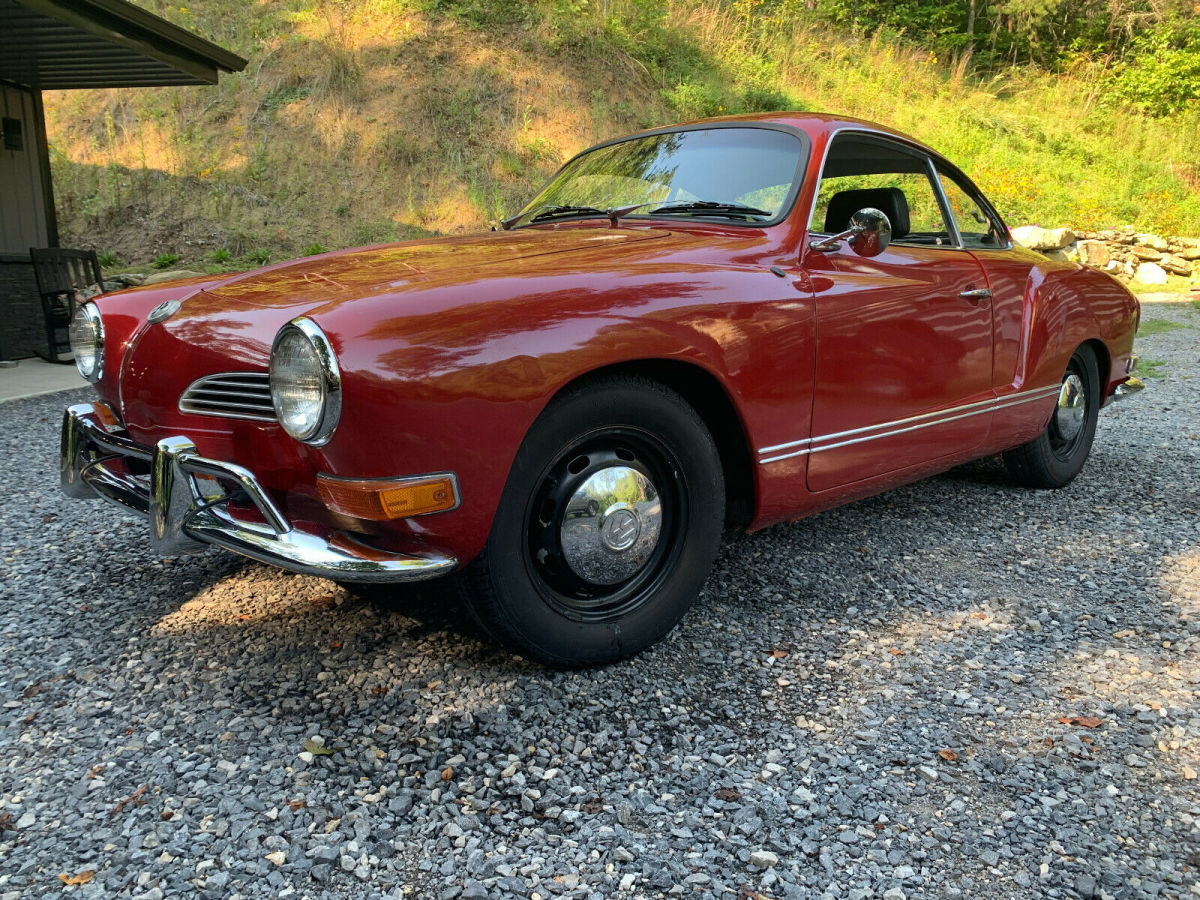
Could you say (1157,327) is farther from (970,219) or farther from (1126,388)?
(970,219)

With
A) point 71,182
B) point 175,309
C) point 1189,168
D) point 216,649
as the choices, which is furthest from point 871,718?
point 1189,168

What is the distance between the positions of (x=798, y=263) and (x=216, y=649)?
2.09 metres

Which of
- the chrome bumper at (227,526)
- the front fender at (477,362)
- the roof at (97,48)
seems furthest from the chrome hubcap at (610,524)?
the roof at (97,48)

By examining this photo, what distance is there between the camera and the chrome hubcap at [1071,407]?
4281 millimetres

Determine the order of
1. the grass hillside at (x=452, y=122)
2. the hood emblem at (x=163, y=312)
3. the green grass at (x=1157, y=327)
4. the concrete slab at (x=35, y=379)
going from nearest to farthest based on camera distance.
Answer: the hood emblem at (x=163, y=312), the concrete slab at (x=35, y=379), the green grass at (x=1157, y=327), the grass hillside at (x=452, y=122)

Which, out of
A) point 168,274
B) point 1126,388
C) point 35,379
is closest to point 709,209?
point 1126,388

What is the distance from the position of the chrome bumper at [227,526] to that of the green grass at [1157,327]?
10869mm

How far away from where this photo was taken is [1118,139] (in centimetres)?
1864

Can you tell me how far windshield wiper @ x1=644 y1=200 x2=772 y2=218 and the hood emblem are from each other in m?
1.59

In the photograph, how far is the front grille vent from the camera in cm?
214

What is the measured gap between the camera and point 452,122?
14445 mm

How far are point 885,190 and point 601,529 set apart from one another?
2001mm

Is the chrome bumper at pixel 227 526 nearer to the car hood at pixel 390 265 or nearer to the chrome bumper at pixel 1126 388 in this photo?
the car hood at pixel 390 265

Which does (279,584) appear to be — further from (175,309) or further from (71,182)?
(71,182)
